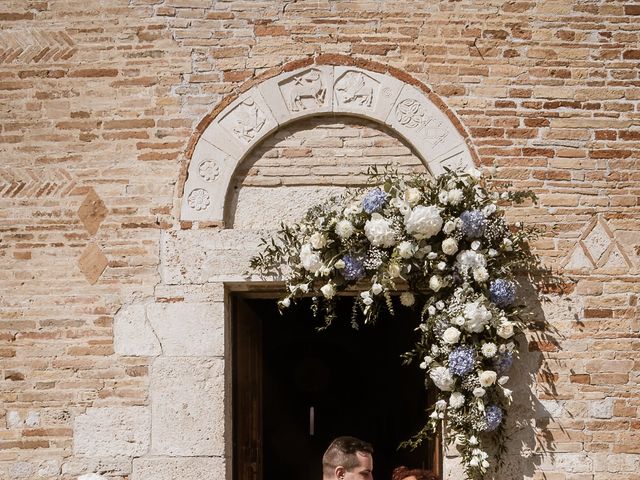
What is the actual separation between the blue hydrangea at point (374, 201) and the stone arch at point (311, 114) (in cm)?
50

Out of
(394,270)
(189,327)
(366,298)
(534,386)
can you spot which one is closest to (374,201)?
(394,270)

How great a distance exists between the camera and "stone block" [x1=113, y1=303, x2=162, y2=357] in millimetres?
5211

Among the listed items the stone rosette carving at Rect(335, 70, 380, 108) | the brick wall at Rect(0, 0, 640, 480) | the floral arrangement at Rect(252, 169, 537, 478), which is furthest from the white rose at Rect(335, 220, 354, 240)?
the stone rosette carving at Rect(335, 70, 380, 108)

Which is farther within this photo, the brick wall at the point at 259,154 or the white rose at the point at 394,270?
the brick wall at the point at 259,154

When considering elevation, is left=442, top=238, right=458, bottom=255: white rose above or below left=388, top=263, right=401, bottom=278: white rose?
above

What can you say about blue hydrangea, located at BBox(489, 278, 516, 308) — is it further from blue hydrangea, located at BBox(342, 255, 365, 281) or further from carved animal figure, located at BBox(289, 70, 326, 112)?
carved animal figure, located at BBox(289, 70, 326, 112)

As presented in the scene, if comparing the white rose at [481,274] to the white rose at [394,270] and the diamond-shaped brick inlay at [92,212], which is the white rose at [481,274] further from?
the diamond-shaped brick inlay at [92,212]

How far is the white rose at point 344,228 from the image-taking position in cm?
504

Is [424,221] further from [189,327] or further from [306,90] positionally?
[189,327]

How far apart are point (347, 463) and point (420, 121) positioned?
2179 mm

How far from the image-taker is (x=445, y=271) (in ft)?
16.6

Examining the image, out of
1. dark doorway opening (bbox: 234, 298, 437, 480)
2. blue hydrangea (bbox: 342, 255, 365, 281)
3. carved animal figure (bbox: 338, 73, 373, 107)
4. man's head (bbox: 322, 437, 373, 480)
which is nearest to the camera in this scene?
man's head (bbox: 322, 437, 373, 480)

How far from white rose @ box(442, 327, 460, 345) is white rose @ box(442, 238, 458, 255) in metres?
0.45

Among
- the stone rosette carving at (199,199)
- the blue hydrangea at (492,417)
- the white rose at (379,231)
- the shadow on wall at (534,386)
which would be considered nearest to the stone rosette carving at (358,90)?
the white rose at (379,231)
